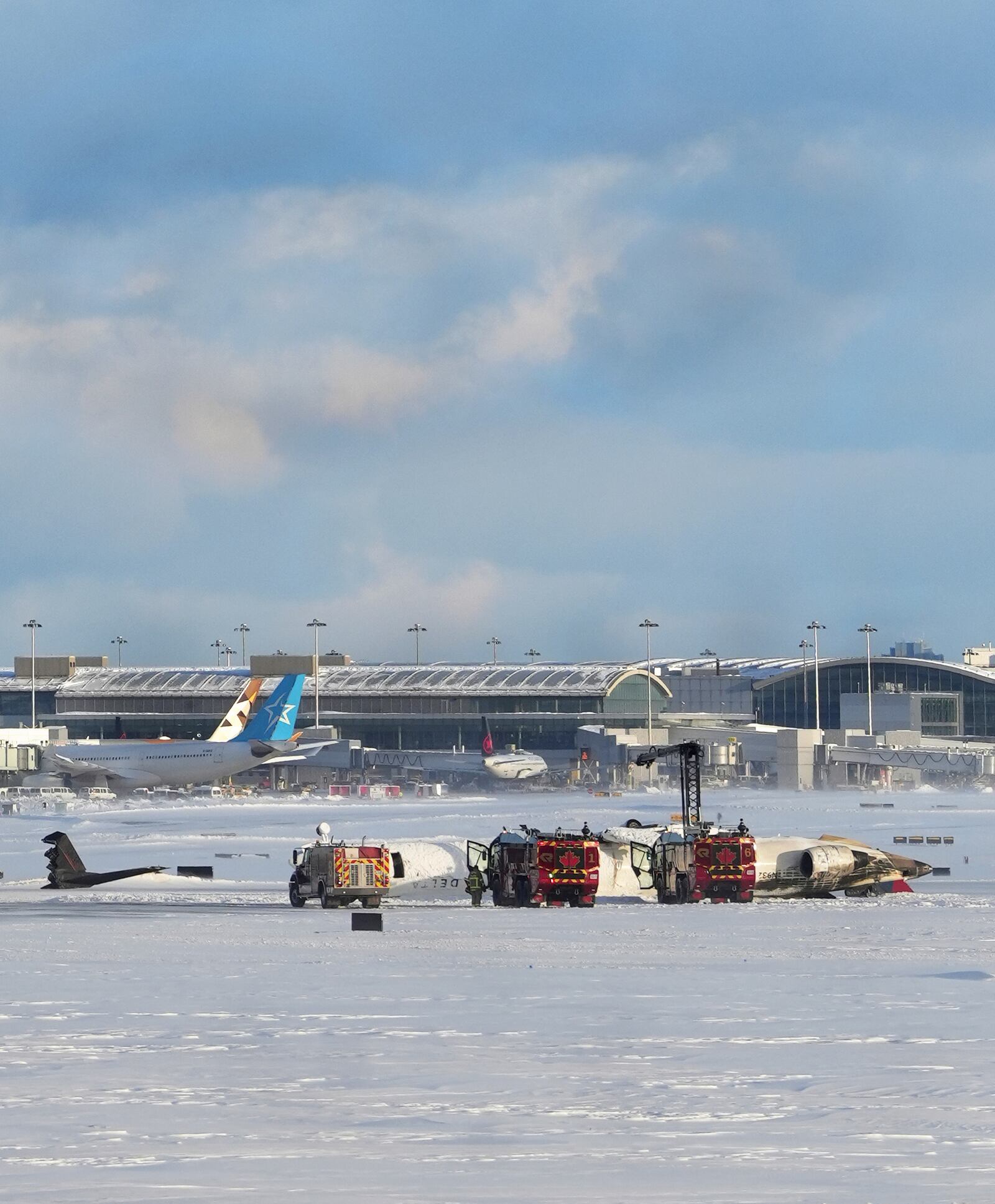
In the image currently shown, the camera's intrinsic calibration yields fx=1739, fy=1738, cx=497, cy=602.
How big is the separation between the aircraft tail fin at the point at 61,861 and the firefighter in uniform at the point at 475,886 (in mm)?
13979

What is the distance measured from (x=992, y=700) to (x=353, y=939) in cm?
16360

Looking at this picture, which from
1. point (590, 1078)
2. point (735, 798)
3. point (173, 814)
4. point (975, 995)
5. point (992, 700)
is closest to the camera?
point (590, 1078)

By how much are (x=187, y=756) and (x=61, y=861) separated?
79.8m

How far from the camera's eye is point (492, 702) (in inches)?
7539

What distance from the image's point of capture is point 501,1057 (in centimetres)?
2028

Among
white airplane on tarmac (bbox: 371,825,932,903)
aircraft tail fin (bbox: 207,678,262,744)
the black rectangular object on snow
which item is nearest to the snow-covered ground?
the black rectangular object on snow

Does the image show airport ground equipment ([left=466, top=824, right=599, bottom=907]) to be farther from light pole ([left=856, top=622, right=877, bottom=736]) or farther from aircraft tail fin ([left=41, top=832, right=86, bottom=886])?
light pole ([left=856, top=622, right=877, bottom=736])

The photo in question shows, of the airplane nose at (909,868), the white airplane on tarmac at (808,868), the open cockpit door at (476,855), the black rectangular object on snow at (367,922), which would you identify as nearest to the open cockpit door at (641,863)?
the white airplane on tarmac at (808,868)

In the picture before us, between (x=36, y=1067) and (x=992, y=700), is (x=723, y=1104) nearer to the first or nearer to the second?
(x=36, y=1067)

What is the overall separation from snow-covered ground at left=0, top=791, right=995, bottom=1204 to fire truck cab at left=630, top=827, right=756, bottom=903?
3826 millimetres

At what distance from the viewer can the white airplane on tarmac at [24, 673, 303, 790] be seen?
133750 millimetres

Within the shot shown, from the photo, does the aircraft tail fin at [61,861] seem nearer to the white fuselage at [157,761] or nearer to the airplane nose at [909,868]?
the airplane nose at [909,868]

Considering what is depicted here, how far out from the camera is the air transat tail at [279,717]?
439 ft

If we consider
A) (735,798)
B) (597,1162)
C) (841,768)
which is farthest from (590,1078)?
(841,768)
